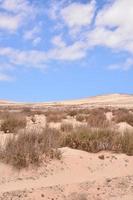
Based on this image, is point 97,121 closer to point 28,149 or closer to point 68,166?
point 68,166

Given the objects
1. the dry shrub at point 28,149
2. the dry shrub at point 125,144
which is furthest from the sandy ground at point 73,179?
the dry shrub at point 125,144

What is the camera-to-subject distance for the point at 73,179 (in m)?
11.9

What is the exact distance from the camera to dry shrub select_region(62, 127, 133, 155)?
14398mm

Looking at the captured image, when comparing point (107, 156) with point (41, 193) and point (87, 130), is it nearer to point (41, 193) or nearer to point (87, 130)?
point (87, 130)

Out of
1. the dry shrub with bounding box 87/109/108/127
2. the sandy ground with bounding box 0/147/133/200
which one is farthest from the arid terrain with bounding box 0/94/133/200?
the dry shrub with bounding box 87/109/108/127

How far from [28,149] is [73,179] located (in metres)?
1.40

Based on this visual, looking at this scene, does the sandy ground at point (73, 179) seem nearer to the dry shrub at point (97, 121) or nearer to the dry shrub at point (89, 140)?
the dry shrub at point (89, 140)

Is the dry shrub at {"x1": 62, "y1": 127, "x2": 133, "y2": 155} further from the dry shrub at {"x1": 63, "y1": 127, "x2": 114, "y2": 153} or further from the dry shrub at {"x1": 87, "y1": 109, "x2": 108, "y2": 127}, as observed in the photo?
the dry shrub at {"x1": 87, "y1": 109, "x2": 108, "y2": 127}

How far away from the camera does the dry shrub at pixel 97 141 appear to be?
47.2ft

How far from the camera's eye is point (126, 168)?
13375 mm

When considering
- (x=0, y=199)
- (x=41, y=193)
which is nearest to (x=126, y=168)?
(x=41, y=193)

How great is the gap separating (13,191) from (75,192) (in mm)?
1453

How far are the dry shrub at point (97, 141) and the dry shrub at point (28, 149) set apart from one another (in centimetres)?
110

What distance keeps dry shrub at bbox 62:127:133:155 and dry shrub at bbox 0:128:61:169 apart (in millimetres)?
1097
